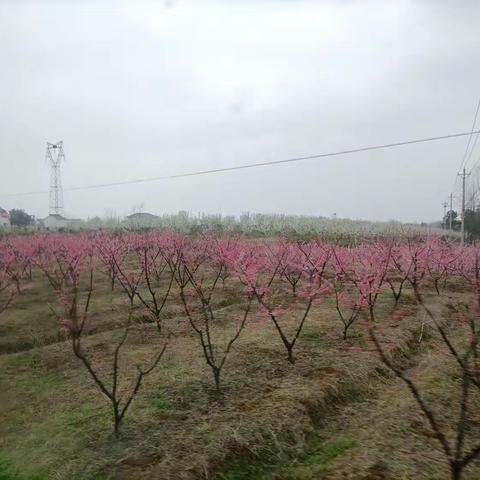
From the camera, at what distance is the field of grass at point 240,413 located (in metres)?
Result: 3.68

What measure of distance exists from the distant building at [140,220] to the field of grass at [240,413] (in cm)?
2882

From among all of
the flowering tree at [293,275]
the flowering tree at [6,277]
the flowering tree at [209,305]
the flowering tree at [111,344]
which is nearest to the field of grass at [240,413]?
the flowering tree at [111,344]

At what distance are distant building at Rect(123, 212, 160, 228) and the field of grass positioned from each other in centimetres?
2882

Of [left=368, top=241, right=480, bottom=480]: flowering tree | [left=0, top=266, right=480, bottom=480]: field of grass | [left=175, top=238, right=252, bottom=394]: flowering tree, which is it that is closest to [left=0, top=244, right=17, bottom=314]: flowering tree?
[left=0, top=266, right=480, bottom=480]: field of grass

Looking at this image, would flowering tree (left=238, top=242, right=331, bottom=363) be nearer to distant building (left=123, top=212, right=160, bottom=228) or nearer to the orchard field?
the orchard field

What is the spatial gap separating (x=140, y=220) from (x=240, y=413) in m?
36.4

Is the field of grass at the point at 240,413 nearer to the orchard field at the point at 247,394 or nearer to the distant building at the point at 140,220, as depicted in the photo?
the orchard field at the point at 247,394

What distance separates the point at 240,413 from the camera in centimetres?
448

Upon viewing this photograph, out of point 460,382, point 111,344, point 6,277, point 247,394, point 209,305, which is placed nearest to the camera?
point 247,394

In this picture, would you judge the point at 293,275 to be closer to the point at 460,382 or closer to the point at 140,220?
the point at 460,382

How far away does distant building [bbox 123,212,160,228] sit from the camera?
119 ft

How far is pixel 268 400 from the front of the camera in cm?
475

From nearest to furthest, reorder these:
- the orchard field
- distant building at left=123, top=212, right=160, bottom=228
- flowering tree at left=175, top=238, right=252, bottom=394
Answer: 1. the orchard field
2. flowering tree at left=175, top=238, right=252, bottom=394
3. distant building at left=123, top=212, right=160, bottom=228

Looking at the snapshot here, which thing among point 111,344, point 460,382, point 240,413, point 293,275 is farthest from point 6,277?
point 460,382
